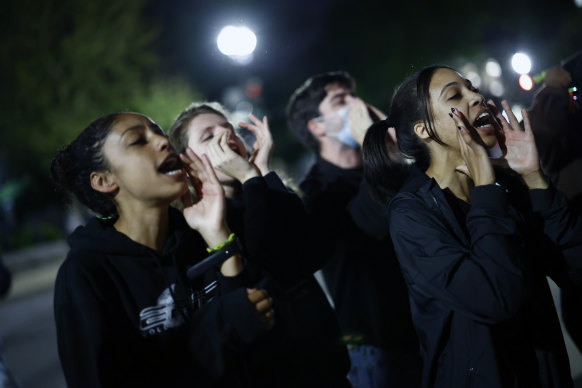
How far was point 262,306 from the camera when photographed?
1.69 metres

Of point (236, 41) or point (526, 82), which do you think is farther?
point (236, 41)

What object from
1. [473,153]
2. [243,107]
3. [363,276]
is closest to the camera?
[473,153]

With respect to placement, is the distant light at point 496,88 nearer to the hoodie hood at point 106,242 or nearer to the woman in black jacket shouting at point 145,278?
the woman in black jacket shouting at point 145,278

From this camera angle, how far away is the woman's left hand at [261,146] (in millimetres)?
2428

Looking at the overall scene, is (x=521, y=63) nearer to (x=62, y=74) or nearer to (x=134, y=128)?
(x=134, y=128)

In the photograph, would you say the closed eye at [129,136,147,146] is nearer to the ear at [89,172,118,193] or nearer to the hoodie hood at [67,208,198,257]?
the ear at [89,172,118,193]

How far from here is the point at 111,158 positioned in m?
1.87

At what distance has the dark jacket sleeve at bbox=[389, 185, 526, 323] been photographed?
150cm

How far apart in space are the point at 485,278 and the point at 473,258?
0.08 meters

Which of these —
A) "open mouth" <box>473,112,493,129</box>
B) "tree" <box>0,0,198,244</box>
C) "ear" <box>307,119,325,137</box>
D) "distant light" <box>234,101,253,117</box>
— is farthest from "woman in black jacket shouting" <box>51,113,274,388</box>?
"distant light" <box>234,101,253,117</box>

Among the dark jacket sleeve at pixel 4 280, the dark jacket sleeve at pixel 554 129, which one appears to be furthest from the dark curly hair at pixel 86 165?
the dark jacket sleeve at pixel 554 129

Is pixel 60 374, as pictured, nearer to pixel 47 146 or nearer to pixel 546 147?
pixel 546 147

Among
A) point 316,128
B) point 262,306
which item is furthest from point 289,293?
point 316,128

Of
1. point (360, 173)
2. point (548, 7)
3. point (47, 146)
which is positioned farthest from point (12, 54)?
point (548, 7)
